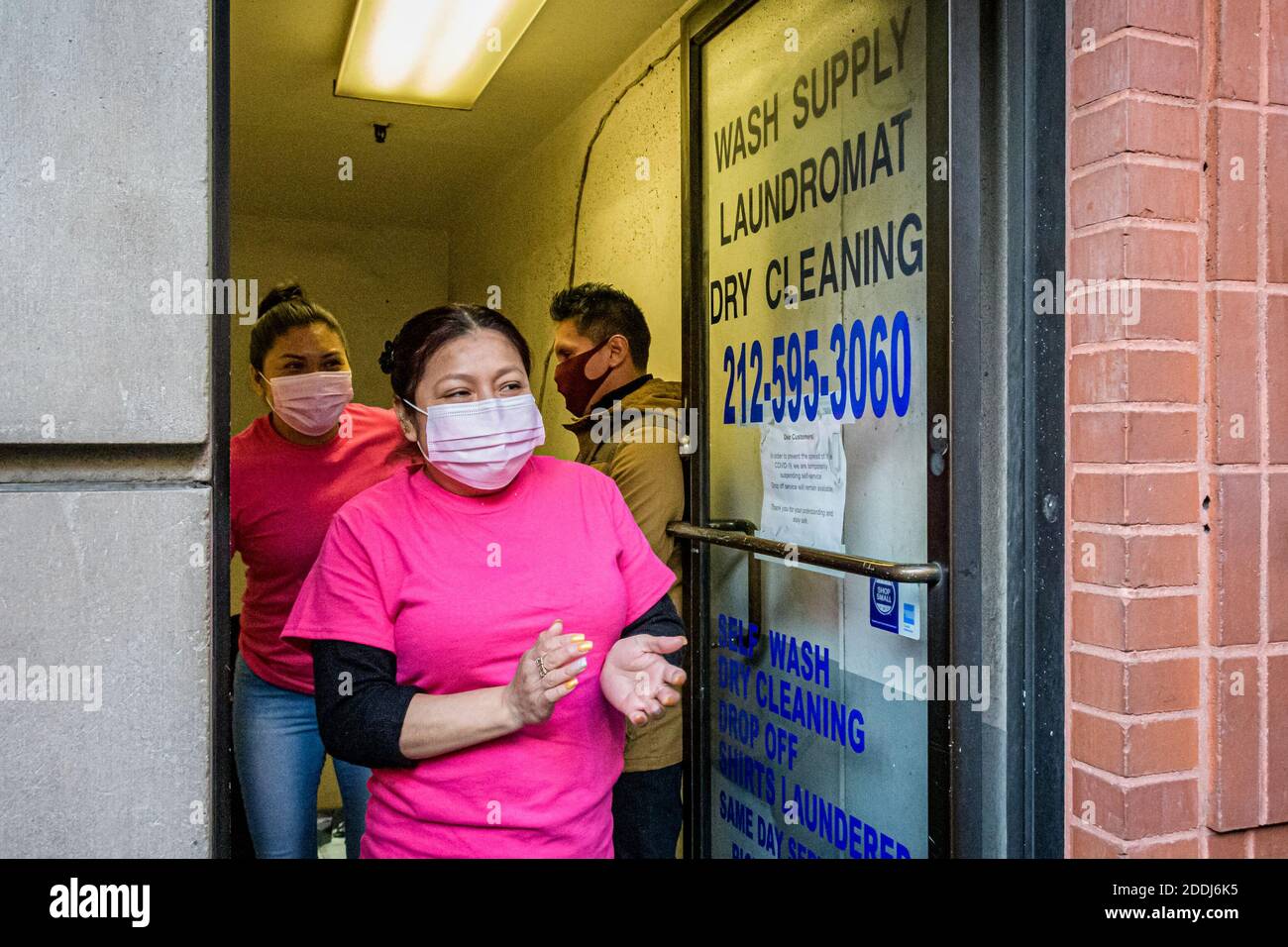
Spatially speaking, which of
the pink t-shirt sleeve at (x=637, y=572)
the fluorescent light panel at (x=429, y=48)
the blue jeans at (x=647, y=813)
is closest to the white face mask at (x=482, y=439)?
the pink t-shirt sleeve at (x=637, y=572)

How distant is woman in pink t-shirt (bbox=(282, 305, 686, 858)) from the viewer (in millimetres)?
1575

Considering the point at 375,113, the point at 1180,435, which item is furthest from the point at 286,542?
the point at 375,113

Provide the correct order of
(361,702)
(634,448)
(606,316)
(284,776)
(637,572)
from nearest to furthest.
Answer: (361,702) → (637,572) → (284,776) → (634,448) → (606,316)

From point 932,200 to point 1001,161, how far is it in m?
0.15

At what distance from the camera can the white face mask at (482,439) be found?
1.77m

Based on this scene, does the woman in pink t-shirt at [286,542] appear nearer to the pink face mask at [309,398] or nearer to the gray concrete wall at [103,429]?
the pink face mask at [309,398]

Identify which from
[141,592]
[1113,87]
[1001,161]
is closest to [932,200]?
[1001,161]

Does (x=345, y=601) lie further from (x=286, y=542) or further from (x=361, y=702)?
(x=286, y=542)

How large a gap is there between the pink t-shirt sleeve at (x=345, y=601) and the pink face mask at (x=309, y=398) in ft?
3.07

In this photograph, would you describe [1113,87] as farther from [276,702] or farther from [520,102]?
[520,102]

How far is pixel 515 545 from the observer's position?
1.72 metres

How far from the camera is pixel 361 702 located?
5.16 feet

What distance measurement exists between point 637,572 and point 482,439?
378 mm

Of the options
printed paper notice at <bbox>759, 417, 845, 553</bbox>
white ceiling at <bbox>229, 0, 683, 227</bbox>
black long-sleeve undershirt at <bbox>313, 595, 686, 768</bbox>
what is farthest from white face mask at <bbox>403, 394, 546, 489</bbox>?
white ceiling at <bbox>229, 0, 683, 227</bbox>
